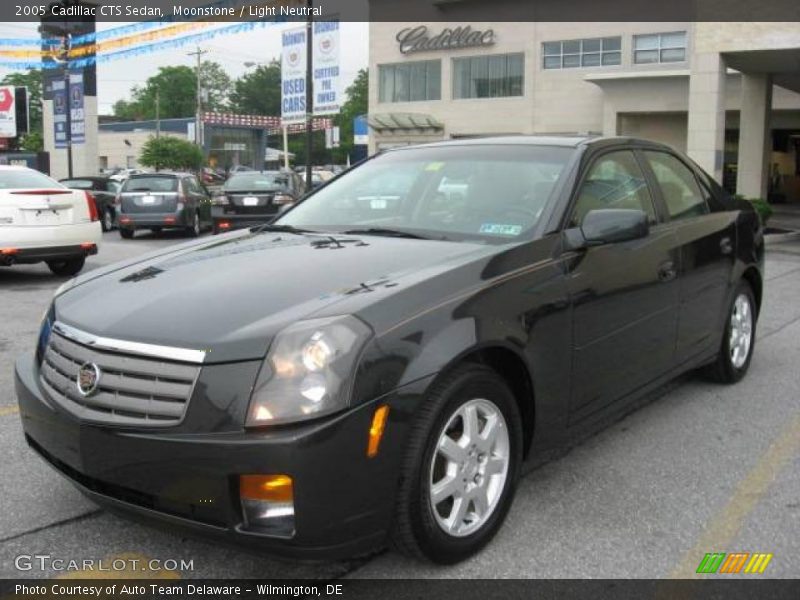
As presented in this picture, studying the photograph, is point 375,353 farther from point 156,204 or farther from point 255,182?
point 156,204

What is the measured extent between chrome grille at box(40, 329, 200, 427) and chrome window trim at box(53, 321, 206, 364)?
18 millimetres

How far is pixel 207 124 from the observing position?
258ft

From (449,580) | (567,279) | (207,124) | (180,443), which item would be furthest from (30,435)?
(207,124)

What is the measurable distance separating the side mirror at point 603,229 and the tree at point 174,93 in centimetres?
12357

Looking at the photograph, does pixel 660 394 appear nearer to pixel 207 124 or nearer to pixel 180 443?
pixel 180 443

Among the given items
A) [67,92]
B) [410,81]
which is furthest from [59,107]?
[410,81]

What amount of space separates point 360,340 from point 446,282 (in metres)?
0.53

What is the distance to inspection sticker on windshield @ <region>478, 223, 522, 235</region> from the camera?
11.9 ft

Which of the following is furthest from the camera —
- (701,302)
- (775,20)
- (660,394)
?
(775,20)

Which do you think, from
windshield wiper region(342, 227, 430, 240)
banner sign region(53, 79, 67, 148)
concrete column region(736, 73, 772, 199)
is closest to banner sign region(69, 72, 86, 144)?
banner sign region(53, 79, 67, 148)

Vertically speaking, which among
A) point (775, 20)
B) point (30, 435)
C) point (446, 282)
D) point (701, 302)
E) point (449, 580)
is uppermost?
point (775, 20)

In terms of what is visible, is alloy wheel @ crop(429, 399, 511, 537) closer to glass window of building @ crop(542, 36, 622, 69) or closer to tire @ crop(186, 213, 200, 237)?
tire @ crop(186, 213, 200, 237)

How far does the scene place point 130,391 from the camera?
266cm

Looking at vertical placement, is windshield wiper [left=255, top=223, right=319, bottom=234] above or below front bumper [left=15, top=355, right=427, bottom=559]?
above
